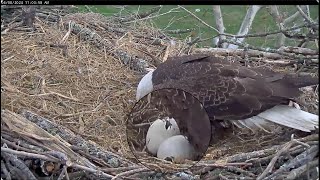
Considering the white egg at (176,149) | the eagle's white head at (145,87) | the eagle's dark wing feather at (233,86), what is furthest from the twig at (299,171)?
the eagle's white head at (145,87)

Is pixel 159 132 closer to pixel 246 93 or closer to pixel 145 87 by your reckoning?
pixel 145 87

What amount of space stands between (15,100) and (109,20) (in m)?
1.67

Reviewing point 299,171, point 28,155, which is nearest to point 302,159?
point 299,171

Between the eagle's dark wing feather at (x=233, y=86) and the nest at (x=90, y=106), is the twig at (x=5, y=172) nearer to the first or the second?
the nest at (x=90, y=106)

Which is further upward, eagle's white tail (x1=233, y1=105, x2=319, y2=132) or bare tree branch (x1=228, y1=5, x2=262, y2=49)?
bare tree branch (x1=228, y1=5, x2=262, y2=49)

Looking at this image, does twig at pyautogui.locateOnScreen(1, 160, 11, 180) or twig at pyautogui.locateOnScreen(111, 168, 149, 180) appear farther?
twig at pyautogui.locateOnScreen(111, 168, 149, 180)

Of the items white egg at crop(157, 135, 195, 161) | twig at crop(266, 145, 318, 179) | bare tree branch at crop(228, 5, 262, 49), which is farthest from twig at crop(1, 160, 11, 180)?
bare tree branch at crop(228, 5, 262, 49)

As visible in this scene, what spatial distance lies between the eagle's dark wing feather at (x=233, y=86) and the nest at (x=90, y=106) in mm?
187

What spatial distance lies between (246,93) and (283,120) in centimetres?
24

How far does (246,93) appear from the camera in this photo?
125 inches

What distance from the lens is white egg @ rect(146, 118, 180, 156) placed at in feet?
10.6

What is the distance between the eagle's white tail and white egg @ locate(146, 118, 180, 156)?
0.34 metres

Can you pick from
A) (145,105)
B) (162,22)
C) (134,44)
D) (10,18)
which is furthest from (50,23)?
(162,22)

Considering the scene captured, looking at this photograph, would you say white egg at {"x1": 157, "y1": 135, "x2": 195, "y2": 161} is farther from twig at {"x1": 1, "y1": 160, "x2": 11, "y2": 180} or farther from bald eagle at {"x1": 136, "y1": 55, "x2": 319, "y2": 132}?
twig at {"x1": 1, "y1": 160, "x2": 11, "y2": 180}
